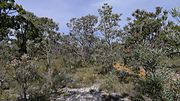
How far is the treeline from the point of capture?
26.0m

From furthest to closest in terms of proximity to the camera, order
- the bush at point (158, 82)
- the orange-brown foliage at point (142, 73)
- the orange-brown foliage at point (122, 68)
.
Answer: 1. the orange-brown foliage at point (122, 68)
2. the orange-brown foliage at point (142, 73)
3. the bush at point (158, 82)

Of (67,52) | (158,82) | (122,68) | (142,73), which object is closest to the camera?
(158,82)

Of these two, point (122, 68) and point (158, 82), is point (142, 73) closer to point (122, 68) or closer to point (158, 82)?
point (122, 68)

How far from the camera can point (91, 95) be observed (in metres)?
29.9

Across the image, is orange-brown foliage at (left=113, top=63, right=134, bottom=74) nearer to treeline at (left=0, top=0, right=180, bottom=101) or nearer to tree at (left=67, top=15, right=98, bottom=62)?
treeline at (left=0, top=0, right=180, bottom=101)

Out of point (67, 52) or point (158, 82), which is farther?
point (67, 52)

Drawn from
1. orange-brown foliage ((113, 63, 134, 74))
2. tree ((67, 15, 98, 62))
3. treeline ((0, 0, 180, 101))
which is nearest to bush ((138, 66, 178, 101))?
treeline ((0, 0, 180, 101))

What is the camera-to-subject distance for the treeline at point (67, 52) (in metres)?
26.0

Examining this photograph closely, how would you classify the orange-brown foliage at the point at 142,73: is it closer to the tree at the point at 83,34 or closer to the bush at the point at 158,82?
the bush at the point at 158,82

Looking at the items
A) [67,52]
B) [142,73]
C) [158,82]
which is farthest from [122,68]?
[67,52]

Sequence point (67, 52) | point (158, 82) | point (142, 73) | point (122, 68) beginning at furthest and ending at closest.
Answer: point (67, 52), point (122, 68), point (142, 73), point (158, 82)

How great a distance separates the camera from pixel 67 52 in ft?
178

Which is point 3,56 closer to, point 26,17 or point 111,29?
point 26,17

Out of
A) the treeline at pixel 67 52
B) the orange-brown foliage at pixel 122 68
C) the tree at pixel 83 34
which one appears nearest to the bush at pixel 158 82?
the treeline at pixel 67 52
